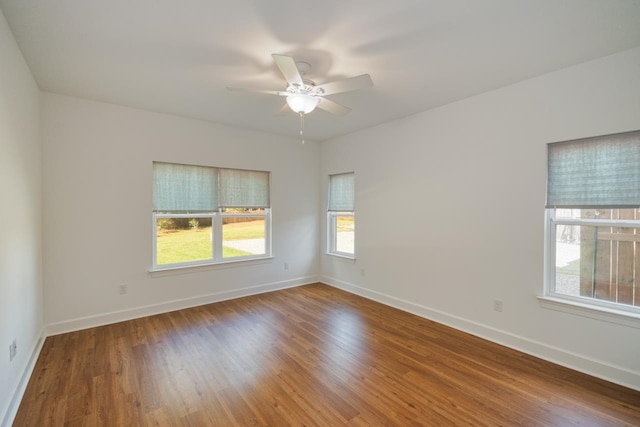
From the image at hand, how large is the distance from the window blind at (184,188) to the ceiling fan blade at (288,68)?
2.49 m

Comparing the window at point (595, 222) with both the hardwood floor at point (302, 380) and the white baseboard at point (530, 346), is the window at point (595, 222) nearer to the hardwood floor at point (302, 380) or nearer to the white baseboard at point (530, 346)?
the white baseboard at point (530, 346)

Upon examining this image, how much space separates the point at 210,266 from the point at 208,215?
75cm

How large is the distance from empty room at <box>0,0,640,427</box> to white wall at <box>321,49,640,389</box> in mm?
21

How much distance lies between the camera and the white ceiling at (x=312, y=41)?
5.88 feet

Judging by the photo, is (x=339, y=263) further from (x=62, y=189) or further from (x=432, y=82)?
(x=62, y=189)

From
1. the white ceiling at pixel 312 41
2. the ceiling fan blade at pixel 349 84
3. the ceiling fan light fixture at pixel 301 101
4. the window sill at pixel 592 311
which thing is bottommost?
the window sill at pixel 592 311

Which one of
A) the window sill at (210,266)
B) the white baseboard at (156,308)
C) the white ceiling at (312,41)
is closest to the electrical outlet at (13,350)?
the white baseboard at (156,308)

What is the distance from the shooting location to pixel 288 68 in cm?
197

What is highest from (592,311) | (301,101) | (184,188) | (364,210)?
(301,101)

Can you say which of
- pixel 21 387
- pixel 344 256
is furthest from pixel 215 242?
pixel 21 387

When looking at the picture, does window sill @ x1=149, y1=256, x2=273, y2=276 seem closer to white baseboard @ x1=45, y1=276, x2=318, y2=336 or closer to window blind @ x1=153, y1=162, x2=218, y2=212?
white baseboard @ x1=45, y1=276, x2=318, y2=336

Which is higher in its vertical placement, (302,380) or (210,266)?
(210,266)

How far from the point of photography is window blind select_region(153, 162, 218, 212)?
3830 millimetres

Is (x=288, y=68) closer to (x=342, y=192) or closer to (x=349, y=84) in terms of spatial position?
(x=349, y=84)
